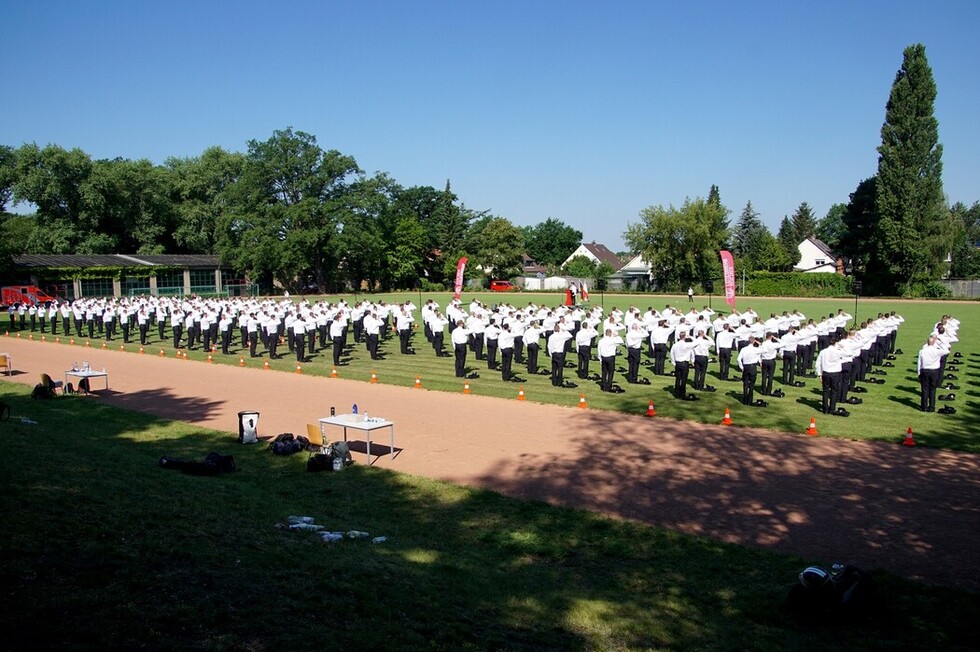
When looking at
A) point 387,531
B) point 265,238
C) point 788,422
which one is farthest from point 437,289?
point 387,531

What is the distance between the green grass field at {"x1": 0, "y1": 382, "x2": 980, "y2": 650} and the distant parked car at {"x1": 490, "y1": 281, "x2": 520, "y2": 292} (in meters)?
78.1

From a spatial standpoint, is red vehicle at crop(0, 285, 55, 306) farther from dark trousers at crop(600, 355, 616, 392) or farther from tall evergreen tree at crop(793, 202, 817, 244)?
tall evergreen tree at crop(793, 202, 817, 244)

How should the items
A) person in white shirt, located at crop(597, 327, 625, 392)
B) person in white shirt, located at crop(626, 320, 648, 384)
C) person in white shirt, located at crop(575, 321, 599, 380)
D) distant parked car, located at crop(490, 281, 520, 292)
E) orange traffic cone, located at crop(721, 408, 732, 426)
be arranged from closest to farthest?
orange traffic cone, located at crop(721, 408, 732, 426), person in white shirt, located at crop(597, 327, 625, 392), person in white shirt, located at crop(626, 320, 648, 384), person in white shirt, located at crop(575, 321, 599, 380), distant parked car, located at crop(490, 281, 520, 292)

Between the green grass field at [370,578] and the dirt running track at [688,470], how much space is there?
0.96 m

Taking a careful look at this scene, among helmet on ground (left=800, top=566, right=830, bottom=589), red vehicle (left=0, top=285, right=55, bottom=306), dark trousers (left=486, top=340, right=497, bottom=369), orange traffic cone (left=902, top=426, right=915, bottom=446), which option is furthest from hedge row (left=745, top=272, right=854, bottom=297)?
helmet on ground (left=800, top=566, right=830, bottom=589)

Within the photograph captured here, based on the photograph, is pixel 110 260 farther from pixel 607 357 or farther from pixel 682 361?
pixel 682 361

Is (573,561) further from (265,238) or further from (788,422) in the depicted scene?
(265,238)

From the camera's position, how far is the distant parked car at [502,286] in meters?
89.6

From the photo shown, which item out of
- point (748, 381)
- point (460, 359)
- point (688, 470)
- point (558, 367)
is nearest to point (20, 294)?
point (460, 359)

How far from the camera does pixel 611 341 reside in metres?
21.2

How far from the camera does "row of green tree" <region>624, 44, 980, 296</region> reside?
67.8m

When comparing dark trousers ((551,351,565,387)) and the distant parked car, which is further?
the distant parked car

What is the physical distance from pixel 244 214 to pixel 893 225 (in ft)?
208

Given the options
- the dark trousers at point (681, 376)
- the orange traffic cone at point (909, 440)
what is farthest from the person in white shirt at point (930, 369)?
the dark trousers at point (681, 376)
